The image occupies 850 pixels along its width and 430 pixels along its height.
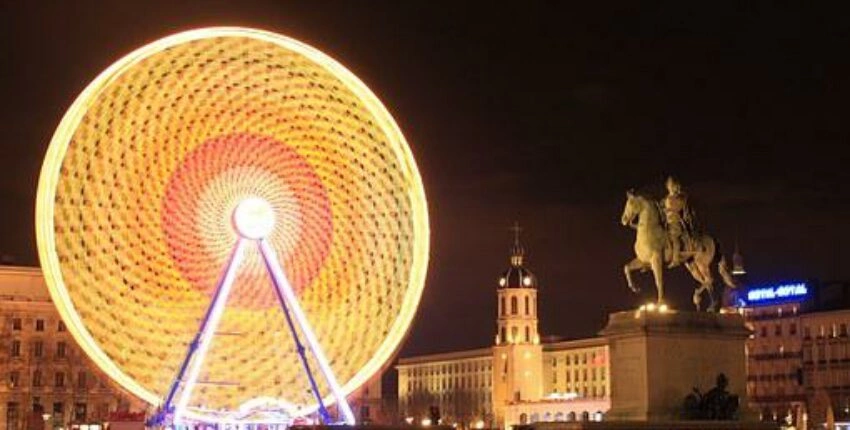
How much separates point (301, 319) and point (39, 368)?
66.5m

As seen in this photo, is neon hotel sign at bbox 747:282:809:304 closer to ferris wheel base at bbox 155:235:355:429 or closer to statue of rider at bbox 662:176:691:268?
ferris wheel base at bbox 155:235:355:429

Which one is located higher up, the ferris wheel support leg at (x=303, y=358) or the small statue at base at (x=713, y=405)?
the ferris wheel support leg at (x=303, y=358)

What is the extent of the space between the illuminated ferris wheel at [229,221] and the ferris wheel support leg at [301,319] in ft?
0.32

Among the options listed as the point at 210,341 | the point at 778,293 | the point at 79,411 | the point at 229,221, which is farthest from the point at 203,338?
the point at 778,293

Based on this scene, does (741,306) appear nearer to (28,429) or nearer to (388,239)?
(28,429)

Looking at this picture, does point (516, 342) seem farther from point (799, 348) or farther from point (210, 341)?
point (210, 341)

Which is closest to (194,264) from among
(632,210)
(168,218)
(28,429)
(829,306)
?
(168,218)

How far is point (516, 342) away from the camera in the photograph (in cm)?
18050

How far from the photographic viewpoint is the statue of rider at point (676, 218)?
125 feet

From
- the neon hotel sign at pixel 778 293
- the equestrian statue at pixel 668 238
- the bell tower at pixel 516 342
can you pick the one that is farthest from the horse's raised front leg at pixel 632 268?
the bell tower at pixel 516 342

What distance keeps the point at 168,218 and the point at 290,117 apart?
6536 millimetres

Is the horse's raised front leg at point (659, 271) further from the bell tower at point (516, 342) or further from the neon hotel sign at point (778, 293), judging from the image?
the bell tower at point (516, 342)

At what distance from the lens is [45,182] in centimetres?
5056

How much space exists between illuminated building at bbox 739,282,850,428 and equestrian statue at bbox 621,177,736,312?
93.9 metres
